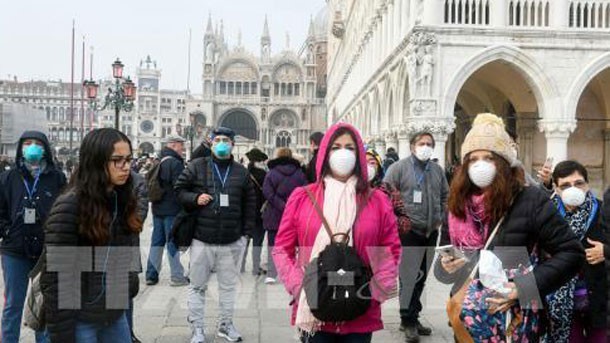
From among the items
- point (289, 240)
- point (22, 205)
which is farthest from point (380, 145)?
point (289, 240)

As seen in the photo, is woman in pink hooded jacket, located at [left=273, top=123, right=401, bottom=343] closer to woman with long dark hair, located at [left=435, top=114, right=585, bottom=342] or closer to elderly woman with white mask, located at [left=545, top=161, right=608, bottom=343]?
woman with long dark hair, located at [left=435, top=114, right=585, bottom=342]

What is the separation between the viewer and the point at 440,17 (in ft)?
57.9

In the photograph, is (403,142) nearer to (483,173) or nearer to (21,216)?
(21,216)

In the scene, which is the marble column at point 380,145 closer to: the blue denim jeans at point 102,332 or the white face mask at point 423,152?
the white face mask at point 423,152

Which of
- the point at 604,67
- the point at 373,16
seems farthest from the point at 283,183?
the point at 373,16

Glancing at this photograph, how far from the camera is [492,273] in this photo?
2951mm

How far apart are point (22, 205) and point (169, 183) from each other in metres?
3.73

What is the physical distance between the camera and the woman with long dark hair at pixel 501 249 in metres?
2.97

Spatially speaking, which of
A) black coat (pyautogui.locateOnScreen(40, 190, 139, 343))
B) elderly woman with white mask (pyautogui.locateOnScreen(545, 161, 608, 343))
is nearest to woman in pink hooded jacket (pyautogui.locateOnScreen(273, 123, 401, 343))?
black coat (pyautogui.locateOnScreen(40, 190, 139, 343))

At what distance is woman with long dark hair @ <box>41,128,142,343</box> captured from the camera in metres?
3.11

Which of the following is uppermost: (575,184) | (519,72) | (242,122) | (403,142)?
(242,122)

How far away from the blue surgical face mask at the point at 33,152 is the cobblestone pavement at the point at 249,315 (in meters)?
1.72

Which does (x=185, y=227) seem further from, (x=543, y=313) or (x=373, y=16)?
(x=373, y=16)

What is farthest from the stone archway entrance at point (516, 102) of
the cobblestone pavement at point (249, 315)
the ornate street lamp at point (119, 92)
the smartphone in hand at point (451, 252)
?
the smartphone in hand at point (451, 252)
